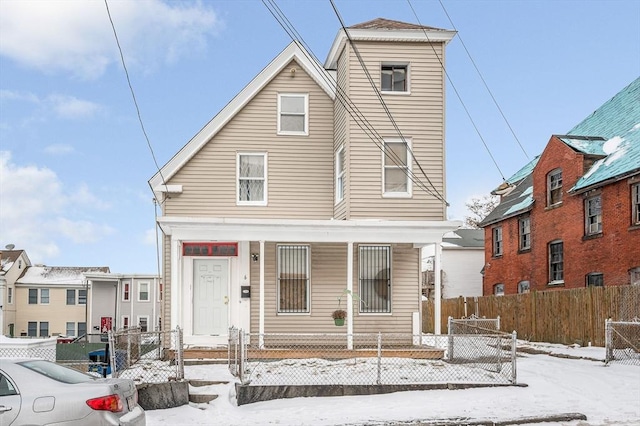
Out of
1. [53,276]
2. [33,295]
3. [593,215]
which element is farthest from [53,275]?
[593,215]

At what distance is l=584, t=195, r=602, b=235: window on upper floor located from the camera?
92.9 feet

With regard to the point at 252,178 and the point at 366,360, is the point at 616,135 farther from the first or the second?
the point at 366,360

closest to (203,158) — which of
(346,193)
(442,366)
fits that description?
(346,193)

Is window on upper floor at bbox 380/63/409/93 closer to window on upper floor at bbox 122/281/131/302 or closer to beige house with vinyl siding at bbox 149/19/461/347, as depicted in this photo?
beige house with vinyl siding at bbox 149/19/461/347

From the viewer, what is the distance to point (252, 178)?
Result: 20688mm

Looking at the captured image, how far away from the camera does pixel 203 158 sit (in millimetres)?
20547

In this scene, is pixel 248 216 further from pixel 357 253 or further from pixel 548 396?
pixel 548 396

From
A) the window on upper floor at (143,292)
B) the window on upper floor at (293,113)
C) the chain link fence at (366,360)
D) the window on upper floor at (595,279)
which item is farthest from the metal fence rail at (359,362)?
the window on upper floor at (143,292)

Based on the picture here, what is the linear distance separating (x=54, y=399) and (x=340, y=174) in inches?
519

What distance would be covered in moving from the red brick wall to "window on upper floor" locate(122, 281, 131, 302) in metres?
31.0

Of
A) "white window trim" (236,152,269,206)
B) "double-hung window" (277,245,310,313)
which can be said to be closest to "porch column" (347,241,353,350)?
"double-hung window" (277,245,310,313)

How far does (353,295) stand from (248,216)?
12.1 ft

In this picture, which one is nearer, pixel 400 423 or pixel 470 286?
pixel 400 423

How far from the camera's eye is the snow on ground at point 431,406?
39.4 ft
